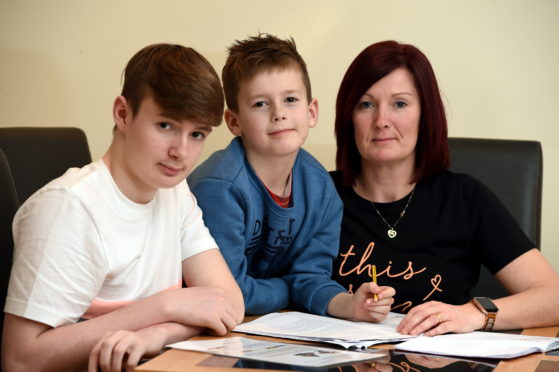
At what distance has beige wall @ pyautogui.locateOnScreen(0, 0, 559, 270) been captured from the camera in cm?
249

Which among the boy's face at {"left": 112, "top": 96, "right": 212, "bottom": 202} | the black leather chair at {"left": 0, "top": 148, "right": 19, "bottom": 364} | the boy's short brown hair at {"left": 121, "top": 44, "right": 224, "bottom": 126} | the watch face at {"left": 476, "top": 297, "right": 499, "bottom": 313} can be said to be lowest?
the watch face at {"left": 476, "top": 297, "right": 499, "bottom": 313}

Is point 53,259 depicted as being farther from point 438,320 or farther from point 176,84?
point 438,320

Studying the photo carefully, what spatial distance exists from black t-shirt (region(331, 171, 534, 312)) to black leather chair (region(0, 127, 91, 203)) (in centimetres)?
89

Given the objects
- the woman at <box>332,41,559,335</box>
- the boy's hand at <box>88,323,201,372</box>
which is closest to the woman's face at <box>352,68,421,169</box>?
the woman at <box>332,41,559,335</box>

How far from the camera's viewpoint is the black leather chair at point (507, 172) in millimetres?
2213

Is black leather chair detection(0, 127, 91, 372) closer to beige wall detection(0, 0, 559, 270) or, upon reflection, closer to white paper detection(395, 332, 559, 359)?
beige wall detection(0, 0, 559, 270)

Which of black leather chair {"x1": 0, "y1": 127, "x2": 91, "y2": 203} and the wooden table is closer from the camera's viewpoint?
the wooden table

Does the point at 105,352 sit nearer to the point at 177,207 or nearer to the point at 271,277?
the point at 177,207

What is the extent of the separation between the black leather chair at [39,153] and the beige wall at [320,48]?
0.38 meters

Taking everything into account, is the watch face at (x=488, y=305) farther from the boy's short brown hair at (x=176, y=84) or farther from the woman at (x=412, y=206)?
the boy's short brown hair at (x=176, y=84)

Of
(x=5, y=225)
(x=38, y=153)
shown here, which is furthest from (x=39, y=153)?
A: (x=5, y=225)

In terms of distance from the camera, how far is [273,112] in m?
1.75

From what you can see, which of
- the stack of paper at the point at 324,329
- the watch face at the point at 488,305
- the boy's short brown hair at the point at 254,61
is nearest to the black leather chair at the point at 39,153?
the boy's short brown hair at the point at 254,61

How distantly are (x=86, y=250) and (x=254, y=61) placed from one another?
2.10ft
